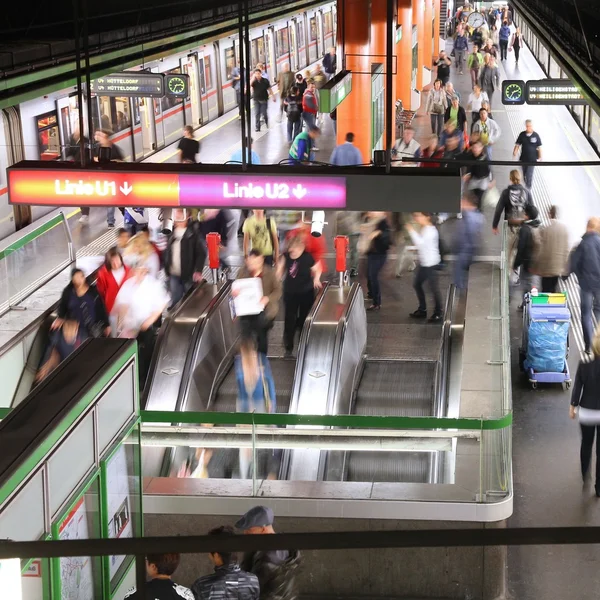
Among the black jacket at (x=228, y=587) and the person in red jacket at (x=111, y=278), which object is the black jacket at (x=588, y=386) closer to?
the person in red jacket at (x=111, y=278)

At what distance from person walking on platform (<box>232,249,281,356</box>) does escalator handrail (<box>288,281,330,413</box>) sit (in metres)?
0.53

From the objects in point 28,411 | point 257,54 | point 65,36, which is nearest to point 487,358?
point 28,411

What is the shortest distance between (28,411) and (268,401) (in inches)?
216

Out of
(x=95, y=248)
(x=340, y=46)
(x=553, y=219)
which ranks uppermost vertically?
(x=340, y=46)

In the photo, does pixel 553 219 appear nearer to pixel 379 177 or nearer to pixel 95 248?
pixel 379 177

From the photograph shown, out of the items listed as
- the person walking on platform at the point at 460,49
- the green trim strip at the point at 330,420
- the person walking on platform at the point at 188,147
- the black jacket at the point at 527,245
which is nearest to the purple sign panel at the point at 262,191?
the green trim strip at the point at 330,420

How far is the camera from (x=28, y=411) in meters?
4.52

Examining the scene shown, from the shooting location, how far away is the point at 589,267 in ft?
39.4

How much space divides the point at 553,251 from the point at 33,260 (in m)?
6.25

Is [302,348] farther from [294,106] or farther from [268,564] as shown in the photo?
[294,106]

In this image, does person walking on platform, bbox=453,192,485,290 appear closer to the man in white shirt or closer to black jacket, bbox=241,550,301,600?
the man in white shirt

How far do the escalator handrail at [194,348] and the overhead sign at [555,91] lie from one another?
11058 millimetres

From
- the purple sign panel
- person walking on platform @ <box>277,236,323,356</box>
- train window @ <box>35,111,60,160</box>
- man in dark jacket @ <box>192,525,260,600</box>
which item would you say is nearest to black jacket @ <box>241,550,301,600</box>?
man in dark jacket @ <box>192,525,260,600</box>

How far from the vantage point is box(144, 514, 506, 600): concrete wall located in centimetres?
779
